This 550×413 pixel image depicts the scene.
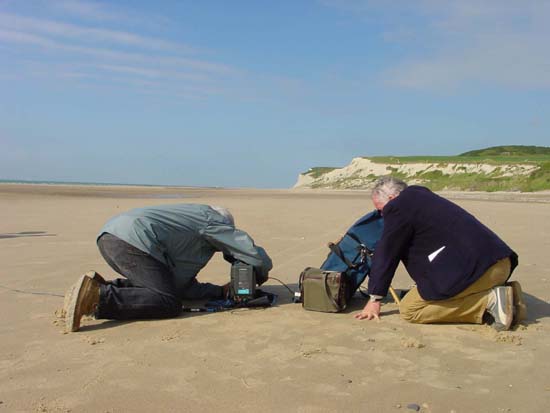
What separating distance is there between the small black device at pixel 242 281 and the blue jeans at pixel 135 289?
66 cm

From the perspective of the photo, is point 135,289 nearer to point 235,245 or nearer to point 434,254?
point 235,245

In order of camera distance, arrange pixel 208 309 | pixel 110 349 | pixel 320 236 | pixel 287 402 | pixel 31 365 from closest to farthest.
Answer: pixel 287 402, pixel 31 365, pixel 110 349, pixel 208 309, pixel 320 236

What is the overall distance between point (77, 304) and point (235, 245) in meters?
1.56

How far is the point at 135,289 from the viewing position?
15.9ft

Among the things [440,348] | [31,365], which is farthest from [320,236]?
[31,365]

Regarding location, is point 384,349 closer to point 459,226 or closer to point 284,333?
point 284,333

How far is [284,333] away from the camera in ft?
15.1

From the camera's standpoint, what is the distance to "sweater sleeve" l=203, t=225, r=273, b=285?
5141 millimetres

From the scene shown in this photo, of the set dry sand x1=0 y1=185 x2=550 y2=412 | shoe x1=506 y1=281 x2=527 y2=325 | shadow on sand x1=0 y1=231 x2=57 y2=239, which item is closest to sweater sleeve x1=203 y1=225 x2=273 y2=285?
dry sand x1=0 y1=185 x2=550 y2=412

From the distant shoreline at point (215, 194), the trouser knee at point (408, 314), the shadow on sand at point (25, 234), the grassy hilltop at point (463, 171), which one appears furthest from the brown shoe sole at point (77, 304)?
the grassy hilltop at point (463, 171)

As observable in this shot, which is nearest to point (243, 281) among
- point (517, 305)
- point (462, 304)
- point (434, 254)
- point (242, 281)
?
point (242, 281)

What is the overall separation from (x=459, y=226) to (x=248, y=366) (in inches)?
91.2

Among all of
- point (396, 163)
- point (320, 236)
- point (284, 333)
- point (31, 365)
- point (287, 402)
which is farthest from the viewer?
point (396, 163)

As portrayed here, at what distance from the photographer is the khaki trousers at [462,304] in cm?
471
